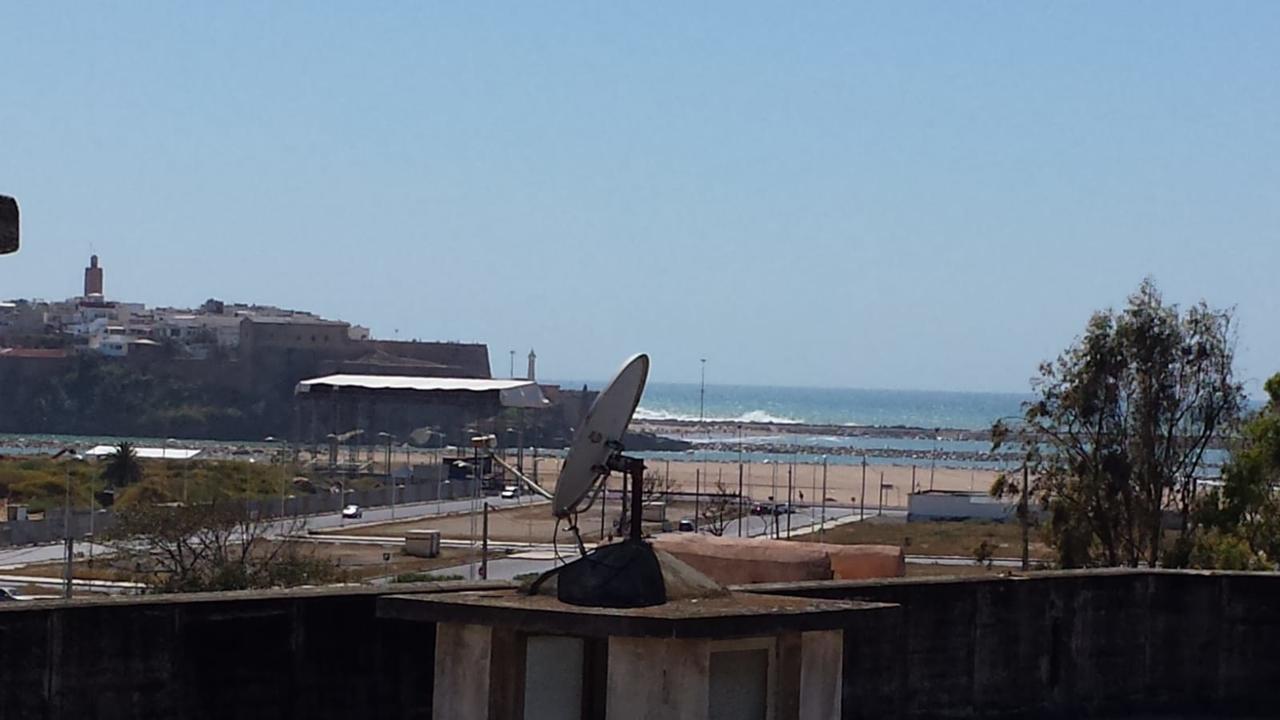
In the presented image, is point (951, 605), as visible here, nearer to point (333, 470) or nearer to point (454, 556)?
point (454, 556)

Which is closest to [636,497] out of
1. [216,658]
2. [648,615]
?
[648,615]

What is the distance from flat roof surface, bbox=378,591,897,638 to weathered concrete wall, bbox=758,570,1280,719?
694 cm

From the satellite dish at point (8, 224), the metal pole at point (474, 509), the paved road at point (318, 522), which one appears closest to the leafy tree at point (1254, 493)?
the metal pole at point (474, 509)

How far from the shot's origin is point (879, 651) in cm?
1555

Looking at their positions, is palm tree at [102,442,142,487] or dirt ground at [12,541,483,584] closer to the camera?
dirt ground at [12,541,483,584]

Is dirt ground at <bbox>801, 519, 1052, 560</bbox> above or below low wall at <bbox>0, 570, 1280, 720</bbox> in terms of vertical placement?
below

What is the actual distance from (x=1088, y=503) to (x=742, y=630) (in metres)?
34.3

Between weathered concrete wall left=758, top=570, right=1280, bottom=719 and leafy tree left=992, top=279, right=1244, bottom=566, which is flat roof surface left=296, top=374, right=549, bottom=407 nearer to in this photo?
leafy tree left=992, top=279, right=1244, bottom=566

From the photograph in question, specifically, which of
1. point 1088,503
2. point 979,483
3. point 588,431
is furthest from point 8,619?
point 979,483

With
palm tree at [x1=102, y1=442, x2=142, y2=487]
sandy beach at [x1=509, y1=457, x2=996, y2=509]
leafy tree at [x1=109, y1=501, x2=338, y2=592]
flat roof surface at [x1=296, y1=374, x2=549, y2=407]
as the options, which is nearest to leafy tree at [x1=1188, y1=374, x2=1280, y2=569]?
leafy tree at [x1=109, y1=501, x2=338, y2=592]

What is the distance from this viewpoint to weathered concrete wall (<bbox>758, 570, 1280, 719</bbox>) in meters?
15.7

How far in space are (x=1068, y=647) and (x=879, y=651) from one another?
7.94 feet

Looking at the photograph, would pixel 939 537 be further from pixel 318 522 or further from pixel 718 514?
pixel 318 522

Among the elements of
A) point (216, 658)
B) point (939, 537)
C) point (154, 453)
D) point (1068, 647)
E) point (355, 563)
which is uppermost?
point (216, 658)
